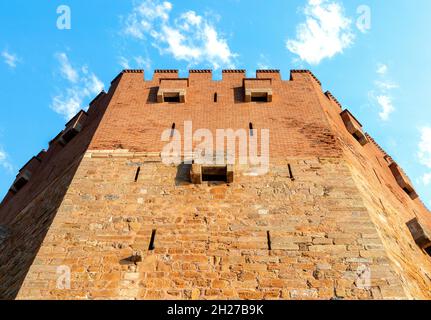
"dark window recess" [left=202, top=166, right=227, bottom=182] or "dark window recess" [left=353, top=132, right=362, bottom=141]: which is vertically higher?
"dark window recess" [left=353, top=132, right=362, bottom=141]

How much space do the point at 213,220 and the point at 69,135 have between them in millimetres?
6596

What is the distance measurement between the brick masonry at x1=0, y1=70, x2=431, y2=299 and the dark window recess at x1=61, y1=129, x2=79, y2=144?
853 millimetres

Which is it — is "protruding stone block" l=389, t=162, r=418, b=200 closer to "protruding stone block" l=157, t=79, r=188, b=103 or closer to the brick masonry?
the brick masonry

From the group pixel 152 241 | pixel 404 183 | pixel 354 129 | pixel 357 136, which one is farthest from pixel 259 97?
pixel 152 241

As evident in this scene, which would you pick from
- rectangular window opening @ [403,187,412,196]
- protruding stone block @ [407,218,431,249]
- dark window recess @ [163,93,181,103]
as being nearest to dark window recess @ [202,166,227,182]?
dark window recess @ [163,93,181,103]

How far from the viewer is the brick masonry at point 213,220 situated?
7.65m

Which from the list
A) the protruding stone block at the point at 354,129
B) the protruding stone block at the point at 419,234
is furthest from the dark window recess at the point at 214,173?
the protruding stone block at the point at 354,129

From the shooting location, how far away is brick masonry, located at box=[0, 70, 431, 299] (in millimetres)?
7648

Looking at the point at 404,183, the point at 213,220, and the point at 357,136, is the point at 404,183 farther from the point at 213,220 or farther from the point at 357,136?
the point at 213,220

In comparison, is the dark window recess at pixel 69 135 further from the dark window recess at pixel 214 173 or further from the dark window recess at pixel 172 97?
the dark window recess at pixel 214 173

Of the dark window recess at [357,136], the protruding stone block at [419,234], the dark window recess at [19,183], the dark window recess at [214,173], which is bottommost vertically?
the protruding stone block at [419,234]

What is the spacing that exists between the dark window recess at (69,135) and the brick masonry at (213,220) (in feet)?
2.80
